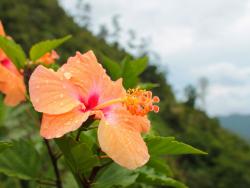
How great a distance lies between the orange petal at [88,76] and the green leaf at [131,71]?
407mm

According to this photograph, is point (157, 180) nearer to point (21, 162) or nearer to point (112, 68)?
point (21, 162)

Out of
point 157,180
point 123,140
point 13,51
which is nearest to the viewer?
point 123,140

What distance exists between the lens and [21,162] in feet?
4.49

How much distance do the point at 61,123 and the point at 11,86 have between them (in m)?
0.35

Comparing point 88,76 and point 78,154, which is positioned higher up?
point 88,76

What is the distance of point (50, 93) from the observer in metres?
1.09

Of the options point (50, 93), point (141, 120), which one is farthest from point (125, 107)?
point (50, 93)

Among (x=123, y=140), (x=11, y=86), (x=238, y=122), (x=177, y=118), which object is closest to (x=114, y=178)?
(x=123, y=140)

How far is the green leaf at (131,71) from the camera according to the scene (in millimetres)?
1594

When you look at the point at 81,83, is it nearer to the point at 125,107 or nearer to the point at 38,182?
the point at 125,107

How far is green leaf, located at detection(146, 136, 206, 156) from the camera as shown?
3.77 ft

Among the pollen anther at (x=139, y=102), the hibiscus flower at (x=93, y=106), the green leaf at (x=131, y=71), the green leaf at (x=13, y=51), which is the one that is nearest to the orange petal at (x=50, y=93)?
the hibiscus flower at (x=93, y=106)

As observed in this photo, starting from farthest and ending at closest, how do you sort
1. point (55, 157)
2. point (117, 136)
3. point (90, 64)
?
point (55, 157) < point (90, 64) < point (117, 136)

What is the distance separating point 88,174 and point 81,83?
8.5 inches
